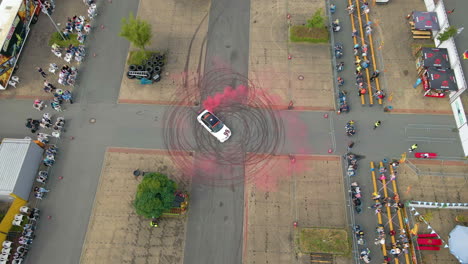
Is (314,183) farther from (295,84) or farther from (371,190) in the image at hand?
(295,84)

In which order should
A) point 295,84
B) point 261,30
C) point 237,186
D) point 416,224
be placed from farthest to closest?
1. point 261,30
2. point 295,84
3. point 237,186
4. point 416,224

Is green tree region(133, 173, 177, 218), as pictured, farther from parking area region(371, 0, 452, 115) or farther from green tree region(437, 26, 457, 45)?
green tree region(437, 26, 457, 45)

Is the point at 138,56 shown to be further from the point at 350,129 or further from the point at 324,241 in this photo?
the point at 324,241

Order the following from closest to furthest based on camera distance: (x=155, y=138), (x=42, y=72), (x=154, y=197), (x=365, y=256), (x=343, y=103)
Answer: (x=154, y=197) → (x=365, y=256) → (x=155, y=138) → (x=343, y=103) → (x=42, y=72)

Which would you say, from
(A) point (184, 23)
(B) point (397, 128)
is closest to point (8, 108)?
(A) point (184, 23)

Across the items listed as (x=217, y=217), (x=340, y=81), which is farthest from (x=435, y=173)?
(x=217, y=217)

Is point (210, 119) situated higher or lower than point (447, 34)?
lower

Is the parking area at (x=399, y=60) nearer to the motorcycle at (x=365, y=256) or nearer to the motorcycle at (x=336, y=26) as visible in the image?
the motorcycle at (x=336, y=26)
